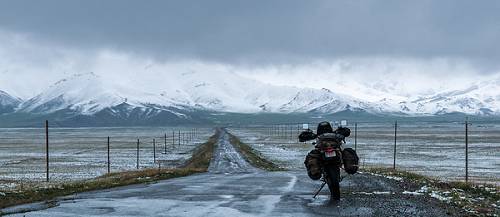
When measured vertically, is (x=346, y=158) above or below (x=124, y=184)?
above

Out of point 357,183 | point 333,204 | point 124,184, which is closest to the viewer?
point 333,204

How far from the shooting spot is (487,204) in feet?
53.4

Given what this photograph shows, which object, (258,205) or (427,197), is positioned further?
(427,197)

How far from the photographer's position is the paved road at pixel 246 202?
14.5m

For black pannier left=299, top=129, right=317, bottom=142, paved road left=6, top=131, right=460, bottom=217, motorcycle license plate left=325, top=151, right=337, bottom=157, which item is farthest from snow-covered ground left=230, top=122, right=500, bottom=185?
motorcycle license plate left=325, top=151, right=337, bottom=157

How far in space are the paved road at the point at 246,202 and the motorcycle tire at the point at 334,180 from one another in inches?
11.9

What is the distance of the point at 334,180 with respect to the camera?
16719mm

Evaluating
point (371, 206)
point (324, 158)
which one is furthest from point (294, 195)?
point (371, 206)

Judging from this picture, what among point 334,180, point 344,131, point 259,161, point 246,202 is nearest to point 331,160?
point 334,180

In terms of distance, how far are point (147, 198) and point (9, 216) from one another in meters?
4.32

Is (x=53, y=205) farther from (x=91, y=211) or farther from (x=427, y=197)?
(x=427, y=197)

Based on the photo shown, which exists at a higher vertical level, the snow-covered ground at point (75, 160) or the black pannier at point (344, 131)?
the black pannier at point (344, 131)

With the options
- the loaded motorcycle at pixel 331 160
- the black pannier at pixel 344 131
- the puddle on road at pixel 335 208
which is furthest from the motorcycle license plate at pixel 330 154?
the black pannier at pixel 344 131

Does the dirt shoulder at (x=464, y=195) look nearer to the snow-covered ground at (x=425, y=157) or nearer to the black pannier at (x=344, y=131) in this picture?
the black pannier at (x=344, y=131)
